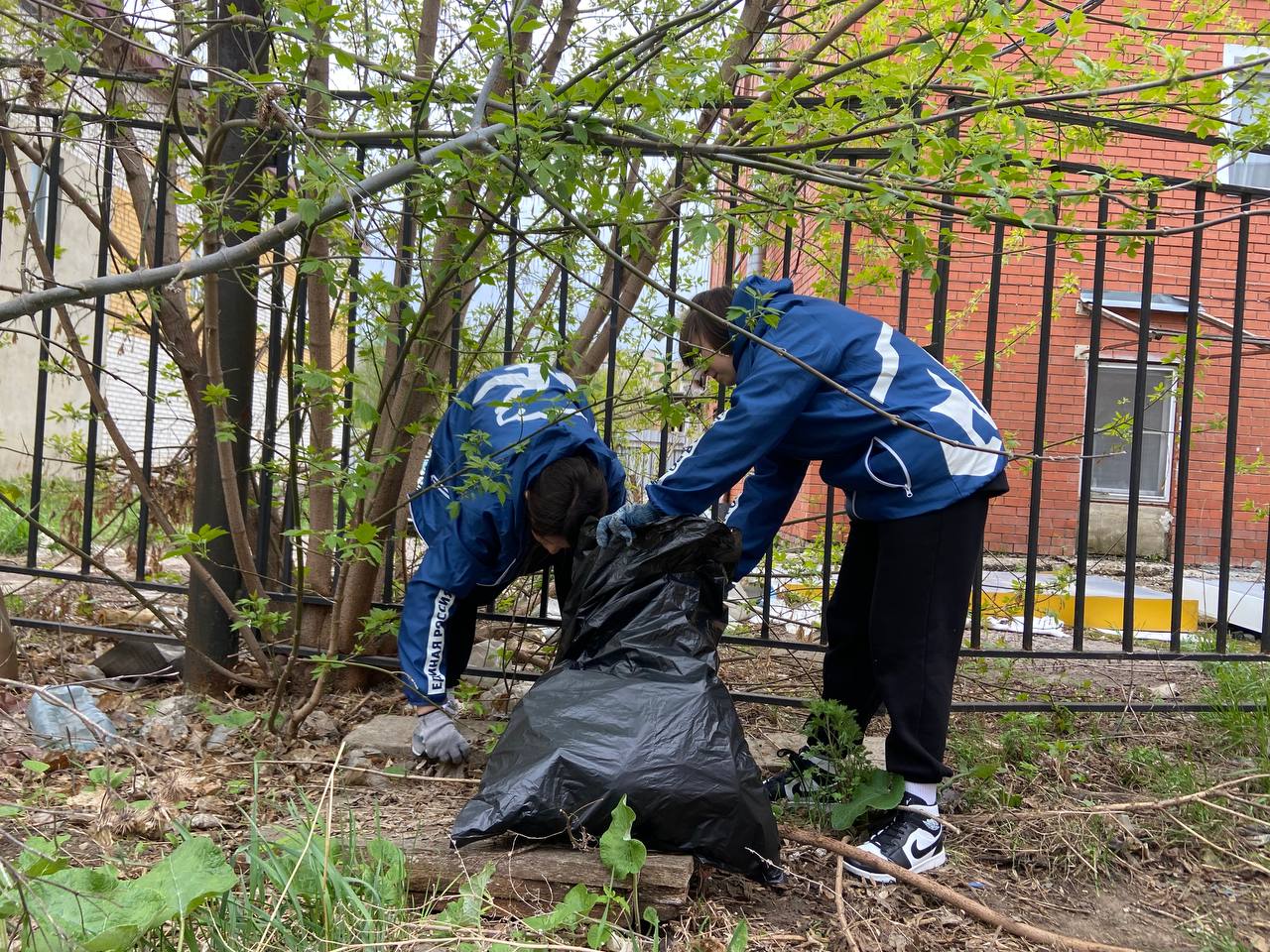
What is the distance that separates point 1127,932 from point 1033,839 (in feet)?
1.23

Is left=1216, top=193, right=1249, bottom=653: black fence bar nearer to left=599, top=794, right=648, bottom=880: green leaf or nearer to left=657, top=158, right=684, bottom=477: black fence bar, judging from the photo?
left=657, top=158, right=684, bottom=477: black fence bar

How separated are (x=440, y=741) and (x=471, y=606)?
46 cm

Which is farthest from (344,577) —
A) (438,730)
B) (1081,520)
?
(1081,520)

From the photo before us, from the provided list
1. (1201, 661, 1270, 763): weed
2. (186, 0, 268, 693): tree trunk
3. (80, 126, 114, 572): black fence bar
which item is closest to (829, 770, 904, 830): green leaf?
(1201, 661, 1270, 763): weed

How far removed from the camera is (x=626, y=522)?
2.50 metres

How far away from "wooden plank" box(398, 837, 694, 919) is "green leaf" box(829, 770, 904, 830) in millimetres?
584

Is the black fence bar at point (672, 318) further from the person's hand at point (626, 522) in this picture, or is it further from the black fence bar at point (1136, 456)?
the black fence bar at point (1136, 456)

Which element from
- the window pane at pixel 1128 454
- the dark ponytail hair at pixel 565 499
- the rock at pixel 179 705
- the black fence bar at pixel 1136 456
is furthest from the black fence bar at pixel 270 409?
the window pane at pixel 1128 454

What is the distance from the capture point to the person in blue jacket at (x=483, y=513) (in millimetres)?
2709

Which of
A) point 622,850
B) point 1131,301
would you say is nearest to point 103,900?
point 622,850

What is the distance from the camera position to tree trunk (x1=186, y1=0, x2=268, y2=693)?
2.92m

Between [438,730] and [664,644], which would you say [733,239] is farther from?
[438,730]

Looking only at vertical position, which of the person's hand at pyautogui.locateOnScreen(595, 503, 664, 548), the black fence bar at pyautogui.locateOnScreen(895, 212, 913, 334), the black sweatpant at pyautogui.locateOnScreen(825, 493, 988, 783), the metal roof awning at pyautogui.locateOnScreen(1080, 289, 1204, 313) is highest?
the metal roof awning at pyautogui.locateOnScreen(1080, 289, 1204, 313)

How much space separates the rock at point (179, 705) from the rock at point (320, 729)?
362mm
